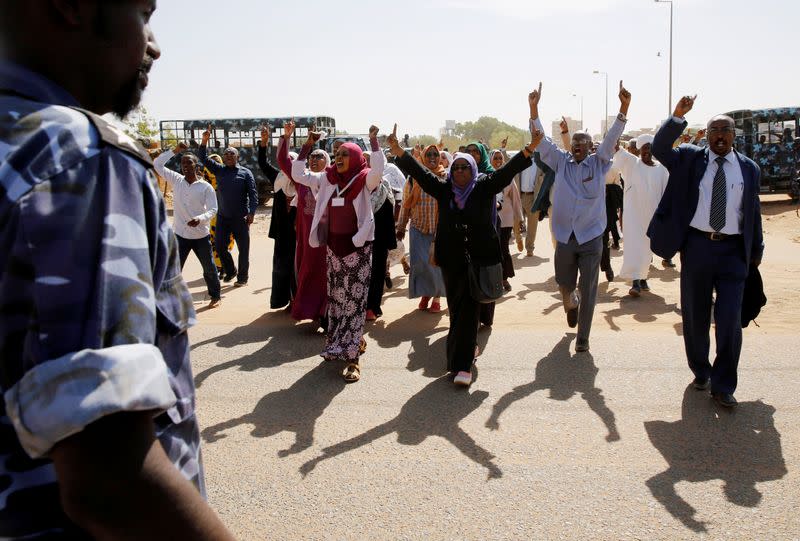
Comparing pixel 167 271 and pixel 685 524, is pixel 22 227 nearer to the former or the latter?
pixel 167 271

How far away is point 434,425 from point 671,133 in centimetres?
273

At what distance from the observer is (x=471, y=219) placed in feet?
19.7

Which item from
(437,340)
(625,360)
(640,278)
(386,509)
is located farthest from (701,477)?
(640,278)

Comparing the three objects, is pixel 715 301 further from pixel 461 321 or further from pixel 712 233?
pixel 461 321

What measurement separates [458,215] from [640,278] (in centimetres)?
436

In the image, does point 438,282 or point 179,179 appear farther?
point 179,179

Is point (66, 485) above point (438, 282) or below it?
above

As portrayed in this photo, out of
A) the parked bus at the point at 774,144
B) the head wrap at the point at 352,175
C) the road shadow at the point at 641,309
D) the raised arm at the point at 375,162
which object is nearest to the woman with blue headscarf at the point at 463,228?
the raised arm at the point at 375,162

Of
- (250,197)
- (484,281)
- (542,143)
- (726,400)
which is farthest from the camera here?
(250,197)

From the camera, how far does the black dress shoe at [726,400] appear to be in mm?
5055

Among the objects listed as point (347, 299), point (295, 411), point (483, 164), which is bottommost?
point (295, 411)

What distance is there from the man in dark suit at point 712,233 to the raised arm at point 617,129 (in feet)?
3.61

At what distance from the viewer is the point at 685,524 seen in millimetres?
3479

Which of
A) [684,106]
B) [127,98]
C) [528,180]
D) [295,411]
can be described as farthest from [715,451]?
[528,180]
